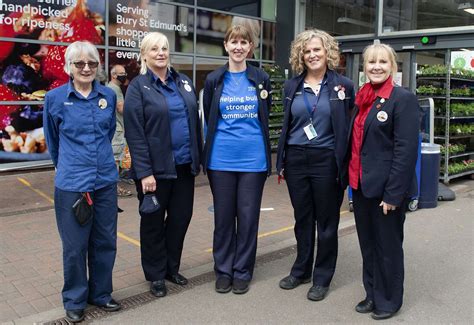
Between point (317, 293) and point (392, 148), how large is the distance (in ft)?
4.34

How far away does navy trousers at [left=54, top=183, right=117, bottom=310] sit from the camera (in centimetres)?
332

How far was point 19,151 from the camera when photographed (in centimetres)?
894

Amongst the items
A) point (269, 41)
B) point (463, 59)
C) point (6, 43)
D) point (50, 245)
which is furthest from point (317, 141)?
point (269, 41)

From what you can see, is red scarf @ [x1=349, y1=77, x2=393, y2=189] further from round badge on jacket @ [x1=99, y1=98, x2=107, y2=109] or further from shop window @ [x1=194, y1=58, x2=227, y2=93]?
shop window @ [x1=194, y1=58, x2=227, y2=93]

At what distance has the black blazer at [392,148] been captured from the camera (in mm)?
3256

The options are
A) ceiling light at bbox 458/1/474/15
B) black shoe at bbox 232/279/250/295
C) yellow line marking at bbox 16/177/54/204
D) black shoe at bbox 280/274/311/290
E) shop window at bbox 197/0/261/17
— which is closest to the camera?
black shoe at bbox 232/279/250/295

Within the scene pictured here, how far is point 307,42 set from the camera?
377cm

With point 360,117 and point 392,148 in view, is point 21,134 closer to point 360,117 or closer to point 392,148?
point 360,117

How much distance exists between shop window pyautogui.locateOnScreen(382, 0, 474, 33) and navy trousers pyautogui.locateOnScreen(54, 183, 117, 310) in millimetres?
9931

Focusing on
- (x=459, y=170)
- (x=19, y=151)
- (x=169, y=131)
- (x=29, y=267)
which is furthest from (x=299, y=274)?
(x=19, y=151)

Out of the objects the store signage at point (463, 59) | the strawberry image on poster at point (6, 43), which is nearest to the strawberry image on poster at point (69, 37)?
the strawberry image on poster at point (6, 43)

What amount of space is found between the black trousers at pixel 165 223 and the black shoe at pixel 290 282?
36.3 inches

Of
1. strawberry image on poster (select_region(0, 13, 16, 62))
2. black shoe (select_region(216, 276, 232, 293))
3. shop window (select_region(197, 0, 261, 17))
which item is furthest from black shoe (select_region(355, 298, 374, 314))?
shop window (select_region(197, 0, 261, 17))

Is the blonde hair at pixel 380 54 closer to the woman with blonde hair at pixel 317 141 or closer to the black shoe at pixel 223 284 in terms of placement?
the woman with blonde hair at pixel 317 141
